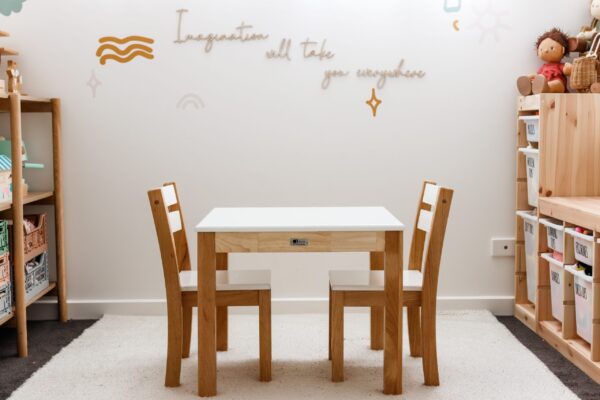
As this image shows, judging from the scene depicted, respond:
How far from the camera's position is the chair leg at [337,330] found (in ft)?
8.77

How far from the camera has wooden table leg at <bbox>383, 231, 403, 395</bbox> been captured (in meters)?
2.56

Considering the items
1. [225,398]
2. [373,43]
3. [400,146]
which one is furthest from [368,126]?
[225,398]

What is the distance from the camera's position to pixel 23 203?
10.7ft

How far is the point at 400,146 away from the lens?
3744 mm

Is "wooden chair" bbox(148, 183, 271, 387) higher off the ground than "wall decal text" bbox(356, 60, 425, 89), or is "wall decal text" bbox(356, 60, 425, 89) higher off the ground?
"wall decal text" bbox(356, 60, 425, 89)

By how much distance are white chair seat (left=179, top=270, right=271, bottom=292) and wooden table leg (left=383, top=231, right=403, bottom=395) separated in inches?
18.3

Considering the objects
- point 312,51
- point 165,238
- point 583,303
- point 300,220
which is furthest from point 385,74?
point 165,238

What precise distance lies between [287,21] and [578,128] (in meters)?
1.50

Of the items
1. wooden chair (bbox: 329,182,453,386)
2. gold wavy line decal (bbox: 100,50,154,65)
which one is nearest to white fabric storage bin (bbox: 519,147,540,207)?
wooden chair (bbox: 329,182,453,386)

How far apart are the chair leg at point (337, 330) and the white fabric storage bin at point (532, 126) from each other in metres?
1.30

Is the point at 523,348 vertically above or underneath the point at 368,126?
underneath

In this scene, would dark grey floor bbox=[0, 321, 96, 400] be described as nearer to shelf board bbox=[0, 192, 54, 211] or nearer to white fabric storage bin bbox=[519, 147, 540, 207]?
shelf board bbox=[0, 192, 54, 211]

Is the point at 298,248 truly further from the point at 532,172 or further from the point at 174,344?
the point at 532,172

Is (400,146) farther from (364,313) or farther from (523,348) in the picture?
(523,348)
